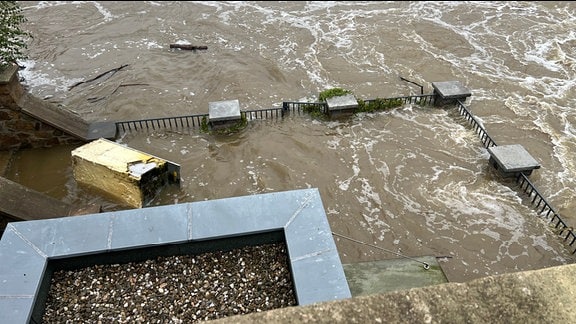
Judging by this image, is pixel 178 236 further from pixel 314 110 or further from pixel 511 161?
pixel 511 161

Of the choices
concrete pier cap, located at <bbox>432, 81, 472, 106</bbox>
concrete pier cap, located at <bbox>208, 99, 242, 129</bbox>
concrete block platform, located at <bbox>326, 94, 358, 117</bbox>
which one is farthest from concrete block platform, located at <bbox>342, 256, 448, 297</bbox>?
concrete pier cap, located at <bbox>432, 81, 472, 106</bbox>

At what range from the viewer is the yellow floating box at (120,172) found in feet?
24.1

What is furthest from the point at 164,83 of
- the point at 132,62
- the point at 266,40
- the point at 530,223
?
the point at 530,223

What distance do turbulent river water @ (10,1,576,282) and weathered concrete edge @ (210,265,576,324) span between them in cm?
494

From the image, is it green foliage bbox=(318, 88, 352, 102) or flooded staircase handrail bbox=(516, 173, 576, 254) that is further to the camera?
green foliage bbox=(318, 88, 352, 102)

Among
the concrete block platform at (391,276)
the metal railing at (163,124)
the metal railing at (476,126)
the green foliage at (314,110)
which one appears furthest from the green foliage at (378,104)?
the concrete block platform at (391,276)

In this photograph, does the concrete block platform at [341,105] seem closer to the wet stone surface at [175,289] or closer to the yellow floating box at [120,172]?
the yellow floating box at [120,172]

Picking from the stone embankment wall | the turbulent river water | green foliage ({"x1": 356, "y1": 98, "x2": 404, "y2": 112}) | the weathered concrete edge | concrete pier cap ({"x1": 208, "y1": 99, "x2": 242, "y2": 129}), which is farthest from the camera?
green foliage ({"x1": 356, "y1": 98, "x2": 404, "y2": 112})

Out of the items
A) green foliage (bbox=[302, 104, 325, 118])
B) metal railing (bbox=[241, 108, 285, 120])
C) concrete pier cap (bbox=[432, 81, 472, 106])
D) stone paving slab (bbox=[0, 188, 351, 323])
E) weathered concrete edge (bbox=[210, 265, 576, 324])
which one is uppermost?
weathered concrete edge (bbox=[210, 265, 576, 324])

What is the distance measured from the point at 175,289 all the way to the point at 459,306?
3066 millimetres

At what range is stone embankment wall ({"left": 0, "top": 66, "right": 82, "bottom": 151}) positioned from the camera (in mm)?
8311

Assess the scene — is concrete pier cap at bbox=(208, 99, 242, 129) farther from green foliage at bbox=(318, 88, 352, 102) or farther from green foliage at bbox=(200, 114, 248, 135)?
green foliage at bbox=(318, 88, 352, 102)

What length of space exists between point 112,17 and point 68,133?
9.32 metres

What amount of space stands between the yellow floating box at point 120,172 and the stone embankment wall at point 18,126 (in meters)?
1.96
